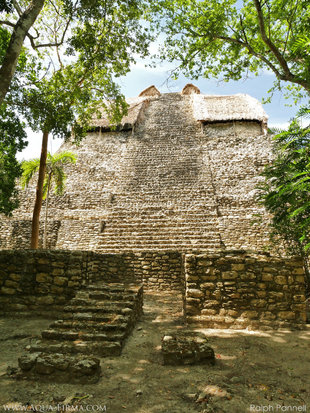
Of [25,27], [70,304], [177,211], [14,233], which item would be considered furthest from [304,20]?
[14,233]

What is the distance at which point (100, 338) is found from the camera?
12.3 ft

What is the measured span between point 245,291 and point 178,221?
6.96m

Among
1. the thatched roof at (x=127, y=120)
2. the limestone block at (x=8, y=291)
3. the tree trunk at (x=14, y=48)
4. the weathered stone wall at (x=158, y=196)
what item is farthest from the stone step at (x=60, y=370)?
the thatched roof at (x=127, y=120)

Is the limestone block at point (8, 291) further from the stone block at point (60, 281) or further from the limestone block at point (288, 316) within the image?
the limestone block at point (288, 316)

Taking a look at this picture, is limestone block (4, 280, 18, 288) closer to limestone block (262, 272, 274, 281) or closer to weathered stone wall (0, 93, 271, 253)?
limestone block (262, 272, 274, 281)

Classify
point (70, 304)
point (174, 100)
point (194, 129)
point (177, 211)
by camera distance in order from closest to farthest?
1. point (70, 304)
2. point (177, 211)
3. point (194, 129)
4. point (174, 100)

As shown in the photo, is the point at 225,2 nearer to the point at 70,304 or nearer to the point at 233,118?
the point at 70,304

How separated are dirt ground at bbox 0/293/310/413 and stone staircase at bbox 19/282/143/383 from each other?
5.1 inches

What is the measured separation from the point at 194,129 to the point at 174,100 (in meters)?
9.03

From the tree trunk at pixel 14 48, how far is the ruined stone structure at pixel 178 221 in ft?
11.5

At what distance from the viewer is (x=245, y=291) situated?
4.99 meters

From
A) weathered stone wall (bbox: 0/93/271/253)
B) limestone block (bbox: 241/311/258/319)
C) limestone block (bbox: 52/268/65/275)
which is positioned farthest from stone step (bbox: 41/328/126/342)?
weathered stone wall (bbox: 0/93/271/253)

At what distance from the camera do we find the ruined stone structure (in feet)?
16.4

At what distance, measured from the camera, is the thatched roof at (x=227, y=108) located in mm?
21359
